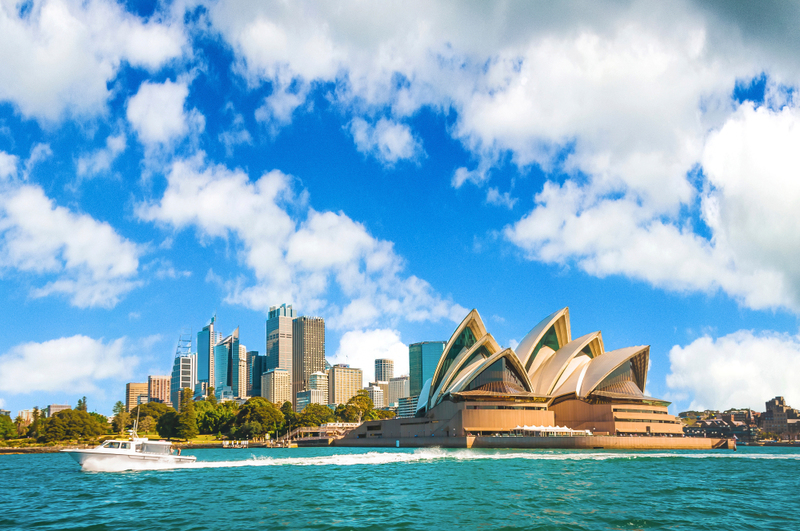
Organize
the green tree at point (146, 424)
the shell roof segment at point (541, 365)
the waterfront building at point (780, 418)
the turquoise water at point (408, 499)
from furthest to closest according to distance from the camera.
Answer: the waterfront building at point (780, 418)
the green tree at point (146, 424)
the shell roof segment at point (541, 365)
the turquoise water at point (408, 499)

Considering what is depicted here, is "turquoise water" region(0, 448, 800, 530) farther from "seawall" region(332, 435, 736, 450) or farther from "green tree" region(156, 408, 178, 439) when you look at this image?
"green tree" region(156, 408, 178, 439)

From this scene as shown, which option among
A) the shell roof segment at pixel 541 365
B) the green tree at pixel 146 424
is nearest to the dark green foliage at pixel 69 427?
the green tree at pixel 146 424

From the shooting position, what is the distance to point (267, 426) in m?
134

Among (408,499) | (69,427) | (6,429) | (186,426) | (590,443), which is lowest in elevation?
(186,426)

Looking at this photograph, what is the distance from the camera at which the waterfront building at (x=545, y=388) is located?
9300 centimetres

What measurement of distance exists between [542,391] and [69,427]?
84.6 metres

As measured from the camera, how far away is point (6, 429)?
117 metres

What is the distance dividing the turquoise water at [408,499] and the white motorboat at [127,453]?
4.17ft

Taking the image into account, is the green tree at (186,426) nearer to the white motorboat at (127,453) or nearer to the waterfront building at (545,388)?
the waterfront building at (545,388)

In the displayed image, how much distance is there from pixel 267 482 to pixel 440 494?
38.4ft

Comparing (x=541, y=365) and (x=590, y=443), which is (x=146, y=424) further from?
(x=590, y=443)

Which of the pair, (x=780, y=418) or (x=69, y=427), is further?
(x=780, y=418)

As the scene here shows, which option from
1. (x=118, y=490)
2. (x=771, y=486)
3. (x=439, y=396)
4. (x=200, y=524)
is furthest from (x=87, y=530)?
(x=439, y=396)

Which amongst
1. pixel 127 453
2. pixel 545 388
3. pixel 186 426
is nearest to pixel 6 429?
pixel 186 426
